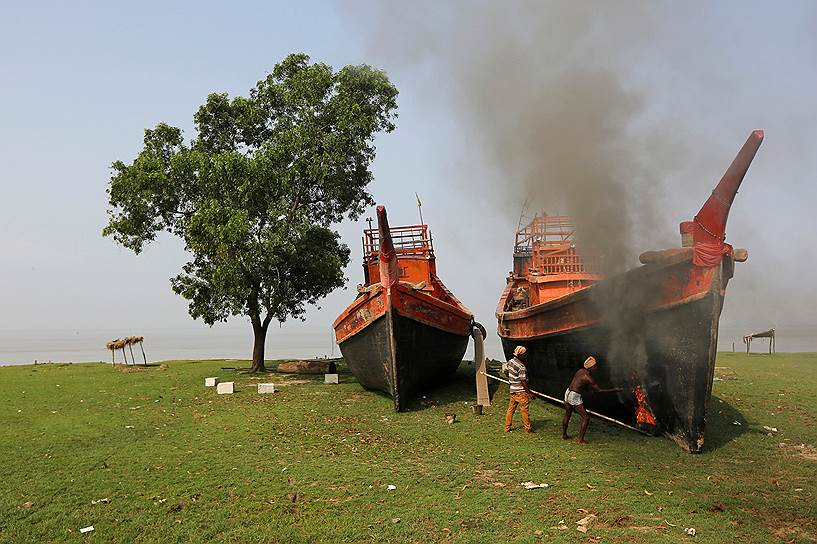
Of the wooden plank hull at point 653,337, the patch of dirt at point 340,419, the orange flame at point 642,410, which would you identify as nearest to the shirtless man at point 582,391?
the orange flame at point 642,410

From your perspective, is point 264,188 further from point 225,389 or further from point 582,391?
point 582,391

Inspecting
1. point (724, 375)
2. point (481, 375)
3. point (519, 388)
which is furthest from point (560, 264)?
point (724, 375)

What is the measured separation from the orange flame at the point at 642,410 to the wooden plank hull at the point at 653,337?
3.5 inches

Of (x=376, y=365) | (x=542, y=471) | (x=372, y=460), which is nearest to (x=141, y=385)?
(x=376, y=365)

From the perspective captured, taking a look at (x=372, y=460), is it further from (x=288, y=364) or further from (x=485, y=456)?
(x=288, y=364)

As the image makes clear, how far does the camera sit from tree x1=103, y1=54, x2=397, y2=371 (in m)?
19.4

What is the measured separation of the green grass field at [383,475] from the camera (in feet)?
24.2

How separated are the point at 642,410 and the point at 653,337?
4.77 ft

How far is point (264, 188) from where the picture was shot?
19719 mm

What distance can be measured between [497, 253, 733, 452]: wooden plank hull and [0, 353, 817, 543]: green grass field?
2.18ft

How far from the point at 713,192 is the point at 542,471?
5.17 metres

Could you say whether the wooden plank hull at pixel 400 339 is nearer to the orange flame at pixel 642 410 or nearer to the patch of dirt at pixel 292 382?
the patch of dirt at pixel 292 382

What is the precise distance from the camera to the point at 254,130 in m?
22.2

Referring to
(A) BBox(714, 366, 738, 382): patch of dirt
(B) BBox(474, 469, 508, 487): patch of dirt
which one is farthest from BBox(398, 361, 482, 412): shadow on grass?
(A) BBox(714, 366, 738, 382): patch of dirt
